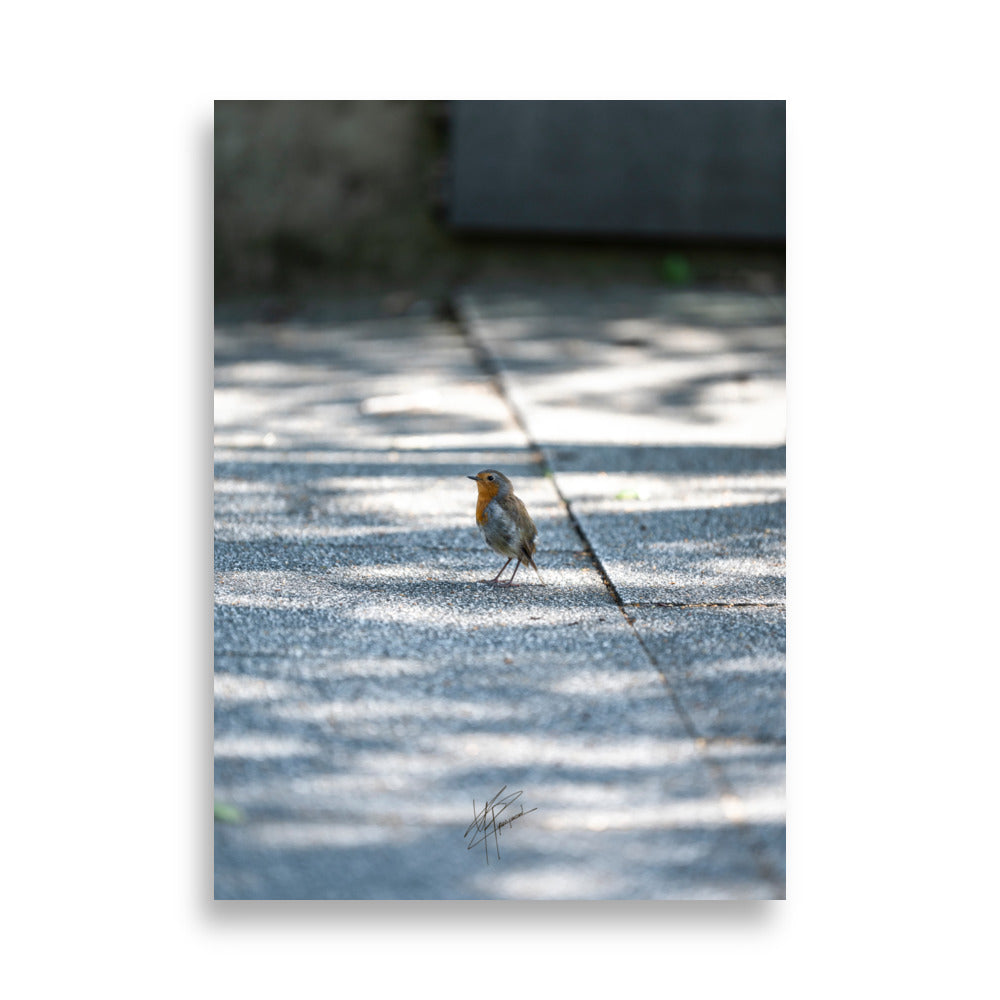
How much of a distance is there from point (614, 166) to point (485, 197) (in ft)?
2.61

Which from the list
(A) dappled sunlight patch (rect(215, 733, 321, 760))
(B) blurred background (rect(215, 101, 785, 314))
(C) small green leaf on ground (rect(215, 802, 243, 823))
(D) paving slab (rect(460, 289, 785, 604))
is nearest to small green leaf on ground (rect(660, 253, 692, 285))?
(B) blurred background (rect(215, 101, 785, 314))

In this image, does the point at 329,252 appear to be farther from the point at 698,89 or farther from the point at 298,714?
the point at 298,714

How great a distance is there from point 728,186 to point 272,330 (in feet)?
9.42

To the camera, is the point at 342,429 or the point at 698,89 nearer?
the point at 698,89

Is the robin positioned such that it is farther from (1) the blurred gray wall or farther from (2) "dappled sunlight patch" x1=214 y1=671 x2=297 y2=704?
(1) the blurred gray wall

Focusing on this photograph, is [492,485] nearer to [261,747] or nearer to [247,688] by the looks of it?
[247,688]

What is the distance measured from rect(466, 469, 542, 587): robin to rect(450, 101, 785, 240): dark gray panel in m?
4.21

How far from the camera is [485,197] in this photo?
24.8 ft

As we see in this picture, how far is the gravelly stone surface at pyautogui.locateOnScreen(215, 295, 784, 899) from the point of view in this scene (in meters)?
2.58

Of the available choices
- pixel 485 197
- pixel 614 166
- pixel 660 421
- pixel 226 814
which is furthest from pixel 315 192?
pixel 226 814

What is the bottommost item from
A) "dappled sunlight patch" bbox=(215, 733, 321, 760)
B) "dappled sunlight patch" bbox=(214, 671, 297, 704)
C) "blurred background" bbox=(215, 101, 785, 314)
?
"dappled sunlight patch" bbox=(215, 733, 321, 760)

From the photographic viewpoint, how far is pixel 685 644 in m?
3.43

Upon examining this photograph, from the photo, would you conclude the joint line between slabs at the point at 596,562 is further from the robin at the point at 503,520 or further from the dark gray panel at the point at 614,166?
the dark gray panel at the point at 614,166
